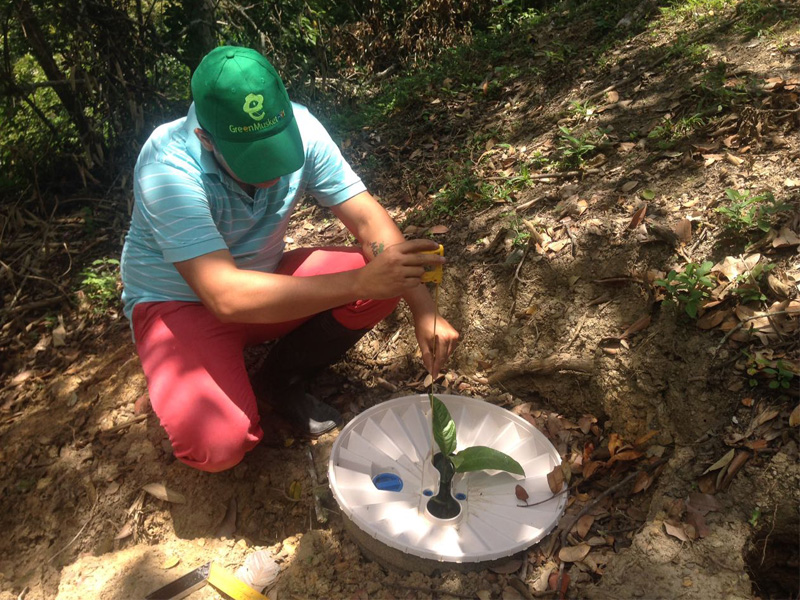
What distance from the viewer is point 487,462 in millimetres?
2010

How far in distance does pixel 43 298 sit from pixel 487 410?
2.54m

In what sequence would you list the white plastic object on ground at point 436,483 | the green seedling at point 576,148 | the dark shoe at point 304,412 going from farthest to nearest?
the green seedling at point 576,148
the dark shoe at point 304,412
the white plastic object on ground at point 436,483

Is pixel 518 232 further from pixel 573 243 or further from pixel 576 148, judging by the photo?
pixel 576 148

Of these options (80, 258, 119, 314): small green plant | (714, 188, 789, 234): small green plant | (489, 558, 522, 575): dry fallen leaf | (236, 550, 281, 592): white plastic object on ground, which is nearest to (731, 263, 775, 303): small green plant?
(714, 188, 789, 234): small green plant

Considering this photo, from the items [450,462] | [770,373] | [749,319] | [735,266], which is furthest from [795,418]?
[450,462]

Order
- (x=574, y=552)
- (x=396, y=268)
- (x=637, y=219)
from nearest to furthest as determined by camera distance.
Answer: (x=396, y=268) → (x=574, y=552) → (x=637, y=219)

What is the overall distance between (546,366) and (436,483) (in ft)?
2.07

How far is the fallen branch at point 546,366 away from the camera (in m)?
2.29

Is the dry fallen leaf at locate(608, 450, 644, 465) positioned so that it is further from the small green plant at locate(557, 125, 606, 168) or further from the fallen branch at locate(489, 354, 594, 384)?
the small green plant at locate(557, 125, 606, 168)

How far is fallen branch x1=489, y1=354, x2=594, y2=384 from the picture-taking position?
2291mm

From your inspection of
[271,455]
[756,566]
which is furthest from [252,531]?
[756,566]

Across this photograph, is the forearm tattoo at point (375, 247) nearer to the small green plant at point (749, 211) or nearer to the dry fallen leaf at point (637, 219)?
the dry fallen leaf at point (637, 219)

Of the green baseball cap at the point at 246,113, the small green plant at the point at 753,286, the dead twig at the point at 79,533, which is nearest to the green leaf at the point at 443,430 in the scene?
the green baseball cap at the point at 246,113

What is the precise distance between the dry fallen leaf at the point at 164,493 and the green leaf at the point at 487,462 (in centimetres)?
107
